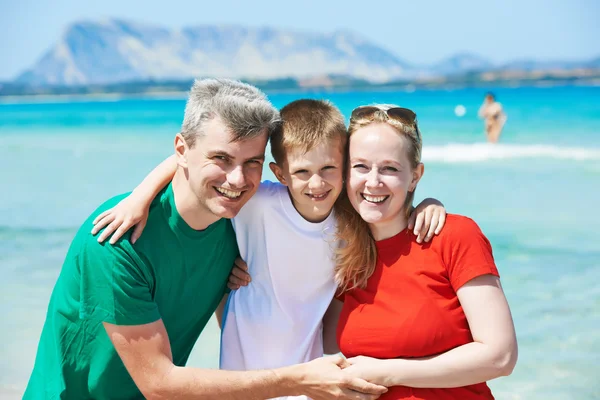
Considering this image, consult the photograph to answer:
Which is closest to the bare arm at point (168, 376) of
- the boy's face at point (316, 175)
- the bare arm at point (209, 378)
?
the bare arm at point (209, 378)

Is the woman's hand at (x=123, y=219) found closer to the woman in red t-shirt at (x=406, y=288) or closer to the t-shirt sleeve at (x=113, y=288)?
the t-shirt sleeve at (x=113, y=288)

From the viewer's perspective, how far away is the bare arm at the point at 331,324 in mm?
3342

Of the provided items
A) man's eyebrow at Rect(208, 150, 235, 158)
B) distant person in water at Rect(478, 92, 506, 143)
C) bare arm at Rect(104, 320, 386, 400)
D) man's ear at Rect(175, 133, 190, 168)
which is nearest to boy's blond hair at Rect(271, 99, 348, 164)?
man's eyebrow at Rect(208, 150, 235, 158)

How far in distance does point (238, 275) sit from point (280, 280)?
21 cm

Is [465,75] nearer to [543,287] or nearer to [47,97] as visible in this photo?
[47,97]

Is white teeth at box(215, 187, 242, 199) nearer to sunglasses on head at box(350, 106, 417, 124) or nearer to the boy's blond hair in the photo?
the boy's blond hair

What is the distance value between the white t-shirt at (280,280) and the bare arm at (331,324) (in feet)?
0.33

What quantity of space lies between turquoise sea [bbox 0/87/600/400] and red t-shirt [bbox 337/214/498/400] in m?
1.03

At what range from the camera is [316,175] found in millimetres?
3053

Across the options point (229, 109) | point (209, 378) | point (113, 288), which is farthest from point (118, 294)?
point (229, 109)

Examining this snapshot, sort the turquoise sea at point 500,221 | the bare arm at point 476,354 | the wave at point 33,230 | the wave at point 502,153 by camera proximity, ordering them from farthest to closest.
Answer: the wave at point 502,153, the wave at point 33,230, the turquoise sea at point 500,221, the bare arm at point 476,354

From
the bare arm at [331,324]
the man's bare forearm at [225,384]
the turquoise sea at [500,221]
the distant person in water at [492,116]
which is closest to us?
the man's bare forearm at [225,384]

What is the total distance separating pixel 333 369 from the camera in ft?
9.38

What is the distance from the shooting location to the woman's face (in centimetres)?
295
